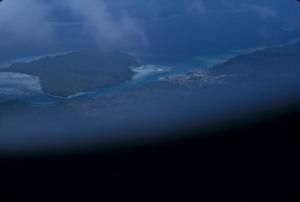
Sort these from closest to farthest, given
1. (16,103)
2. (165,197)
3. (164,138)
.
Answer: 1. (165,197)
2. (164,138)
3. (16,103)

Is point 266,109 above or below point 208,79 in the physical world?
below

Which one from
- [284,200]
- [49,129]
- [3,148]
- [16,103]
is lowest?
[284,200]

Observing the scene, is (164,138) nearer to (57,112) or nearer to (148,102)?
(148,102)

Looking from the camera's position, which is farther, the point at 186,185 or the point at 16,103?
the point at 16,103

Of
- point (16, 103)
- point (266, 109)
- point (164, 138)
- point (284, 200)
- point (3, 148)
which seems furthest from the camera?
point (266, 109)

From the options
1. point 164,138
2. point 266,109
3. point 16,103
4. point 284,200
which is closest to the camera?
point 284,200

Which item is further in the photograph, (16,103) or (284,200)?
(16,103)

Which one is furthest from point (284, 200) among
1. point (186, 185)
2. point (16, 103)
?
point (16, 103)

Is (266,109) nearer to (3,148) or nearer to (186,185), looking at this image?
(186,185)

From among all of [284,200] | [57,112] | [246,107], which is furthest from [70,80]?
[284,200]
